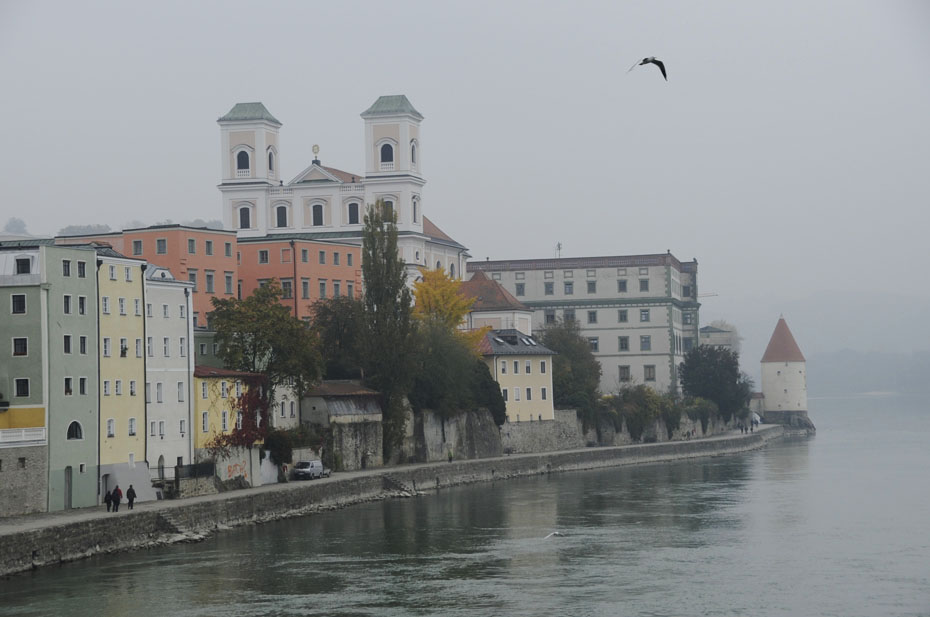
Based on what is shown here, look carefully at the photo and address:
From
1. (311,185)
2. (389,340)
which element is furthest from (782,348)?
(389,340)

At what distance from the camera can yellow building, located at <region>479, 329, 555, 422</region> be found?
8244 cm

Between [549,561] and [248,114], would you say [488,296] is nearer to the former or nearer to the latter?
[248,114]

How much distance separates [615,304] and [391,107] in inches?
1092

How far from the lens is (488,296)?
99812 millimetres

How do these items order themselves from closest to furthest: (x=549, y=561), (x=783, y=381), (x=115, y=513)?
(x=549, y=561) < (x=115, y=513) < (x=783, y=381)

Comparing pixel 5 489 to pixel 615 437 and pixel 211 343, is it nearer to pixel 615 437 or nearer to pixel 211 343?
pixel 211 343

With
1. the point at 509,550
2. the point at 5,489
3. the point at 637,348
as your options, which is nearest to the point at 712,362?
the point at 637,348

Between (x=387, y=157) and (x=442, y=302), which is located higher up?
(x=387, y=157)

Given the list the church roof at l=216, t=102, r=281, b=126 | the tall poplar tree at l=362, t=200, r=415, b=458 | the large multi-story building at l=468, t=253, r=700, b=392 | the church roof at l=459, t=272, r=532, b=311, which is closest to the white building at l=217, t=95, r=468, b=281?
the church roof at l=216, t=102, r=281, b=126

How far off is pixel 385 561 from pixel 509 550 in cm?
433

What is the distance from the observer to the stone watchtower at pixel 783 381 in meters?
131

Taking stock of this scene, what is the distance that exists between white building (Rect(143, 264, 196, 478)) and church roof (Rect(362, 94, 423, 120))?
40895mm

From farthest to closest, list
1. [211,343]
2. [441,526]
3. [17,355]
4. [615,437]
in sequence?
[615,437], [211,343], [441,526], [17,355]

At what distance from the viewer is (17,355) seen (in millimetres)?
46906
